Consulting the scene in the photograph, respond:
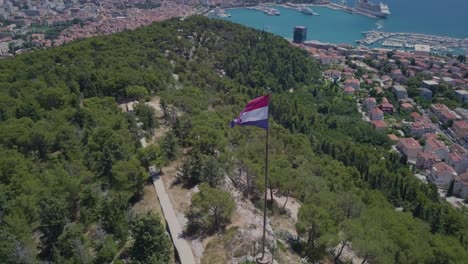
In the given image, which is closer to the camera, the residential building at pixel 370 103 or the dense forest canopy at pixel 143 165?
the dense forest canopy at pixel 143 165

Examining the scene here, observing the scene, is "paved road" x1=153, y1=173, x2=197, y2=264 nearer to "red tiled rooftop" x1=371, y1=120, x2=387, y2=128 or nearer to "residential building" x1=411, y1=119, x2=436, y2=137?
"red tiled rooftop" x1=371, y1=120, x2=387, y2=128

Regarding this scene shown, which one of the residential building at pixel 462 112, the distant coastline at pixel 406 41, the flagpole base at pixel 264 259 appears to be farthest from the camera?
the distant coastline at pixel 406 41

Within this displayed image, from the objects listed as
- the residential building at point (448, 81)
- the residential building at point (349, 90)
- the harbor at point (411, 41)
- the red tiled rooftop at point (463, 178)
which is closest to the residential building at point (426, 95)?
the residential building at point (448, 81)

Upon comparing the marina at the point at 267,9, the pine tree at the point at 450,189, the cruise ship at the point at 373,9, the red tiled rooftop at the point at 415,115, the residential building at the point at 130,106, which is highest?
the residential building at the point at 130,106

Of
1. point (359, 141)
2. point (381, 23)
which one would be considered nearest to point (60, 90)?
point (359, 141)

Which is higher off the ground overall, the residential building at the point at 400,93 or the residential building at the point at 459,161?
the residential building at the point at 400,93

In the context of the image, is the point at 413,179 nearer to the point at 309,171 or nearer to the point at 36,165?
the point at 309,171

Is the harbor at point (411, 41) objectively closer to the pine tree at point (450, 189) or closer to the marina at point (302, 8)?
the marina at point (302, 8)

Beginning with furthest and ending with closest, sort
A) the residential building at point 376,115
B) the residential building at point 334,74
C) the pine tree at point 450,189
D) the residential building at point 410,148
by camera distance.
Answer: the residential building at point 334,74, the residential building at point 376,115, the residential building at point 410,148, the pine tree at point 450,189
